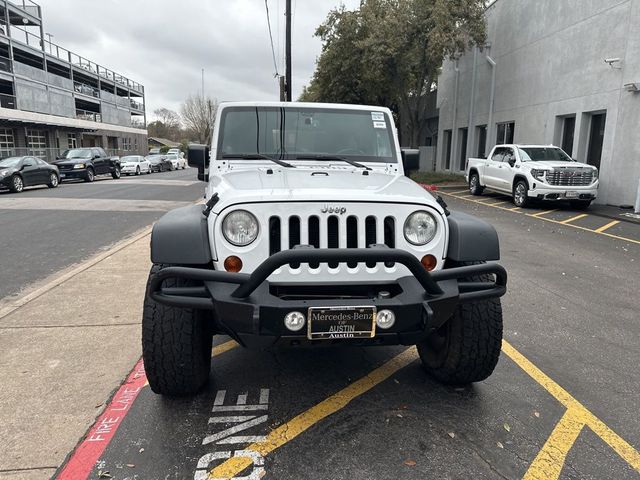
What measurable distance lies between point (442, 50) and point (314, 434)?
1944cm

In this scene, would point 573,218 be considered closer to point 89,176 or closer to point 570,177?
point 570,177

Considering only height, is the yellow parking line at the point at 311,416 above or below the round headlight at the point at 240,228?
below

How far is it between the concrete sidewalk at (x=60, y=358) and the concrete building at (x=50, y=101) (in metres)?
26.3

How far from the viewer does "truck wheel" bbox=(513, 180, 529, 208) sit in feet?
45.8

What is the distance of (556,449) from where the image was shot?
278cm

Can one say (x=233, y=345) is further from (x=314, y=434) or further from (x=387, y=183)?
(x=387, y=183)

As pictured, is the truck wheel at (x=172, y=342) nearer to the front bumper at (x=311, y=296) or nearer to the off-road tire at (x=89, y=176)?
the front bumper at (x=311, y=296)

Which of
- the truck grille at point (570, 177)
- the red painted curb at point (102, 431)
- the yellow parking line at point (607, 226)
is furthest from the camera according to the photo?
the truck grille at point (570, 177)

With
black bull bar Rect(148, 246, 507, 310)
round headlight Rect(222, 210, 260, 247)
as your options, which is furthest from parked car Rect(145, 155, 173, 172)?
black bull bar Rect(148, 246, 507, 310)

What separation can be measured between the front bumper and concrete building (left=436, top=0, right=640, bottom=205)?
13.5 metres

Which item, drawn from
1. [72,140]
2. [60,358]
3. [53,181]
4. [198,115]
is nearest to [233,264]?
[60,358]

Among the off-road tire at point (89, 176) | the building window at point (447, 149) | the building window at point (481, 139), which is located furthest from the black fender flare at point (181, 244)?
the building window at point (447, 149)

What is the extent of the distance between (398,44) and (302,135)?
747 inches

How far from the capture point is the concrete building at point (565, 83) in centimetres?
1377
